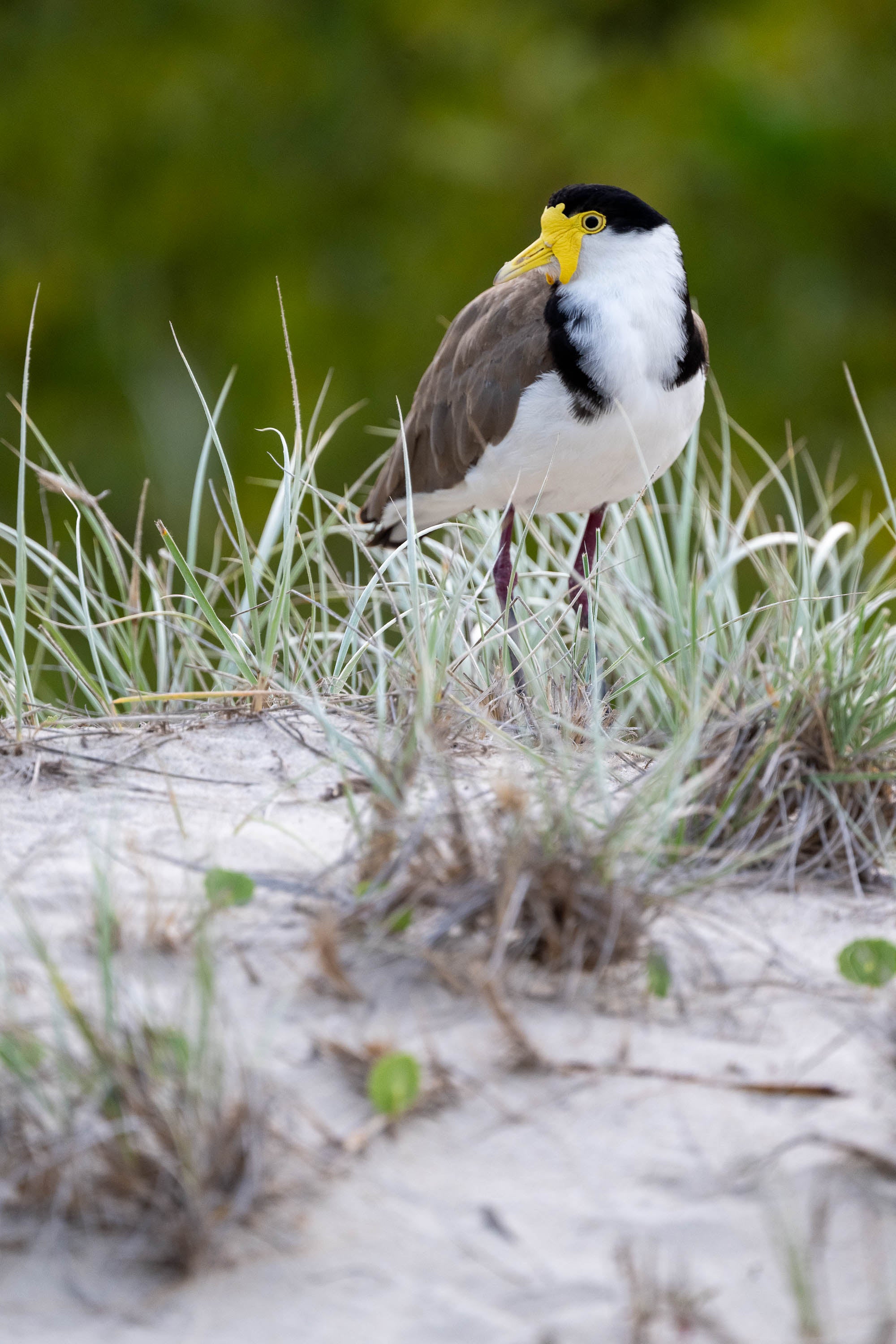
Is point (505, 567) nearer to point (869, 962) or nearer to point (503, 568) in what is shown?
point (503, 568)

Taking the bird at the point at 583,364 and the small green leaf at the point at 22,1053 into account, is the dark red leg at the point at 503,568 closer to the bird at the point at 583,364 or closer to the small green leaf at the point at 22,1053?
the bird at the point at 583,364

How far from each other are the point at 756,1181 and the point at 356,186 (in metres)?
8.63

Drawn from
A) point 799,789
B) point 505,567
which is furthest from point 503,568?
point 799,789

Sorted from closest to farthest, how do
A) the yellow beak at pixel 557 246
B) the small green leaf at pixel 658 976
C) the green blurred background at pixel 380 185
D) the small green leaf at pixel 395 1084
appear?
the small green leaf at pixel 395 1084, the small green leaf at pixel 658 976, the yellow beak at pixel 557 246, the green blurred background at pixel 380 185

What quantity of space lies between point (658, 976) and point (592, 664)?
0.88 meters

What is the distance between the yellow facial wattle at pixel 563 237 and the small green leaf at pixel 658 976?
5.41ft

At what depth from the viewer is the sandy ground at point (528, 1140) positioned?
1.14 meters

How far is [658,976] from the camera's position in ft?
4.86

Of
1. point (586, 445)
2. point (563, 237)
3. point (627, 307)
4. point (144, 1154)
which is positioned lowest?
point (144, 1154)

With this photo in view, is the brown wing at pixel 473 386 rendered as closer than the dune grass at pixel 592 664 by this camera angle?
No

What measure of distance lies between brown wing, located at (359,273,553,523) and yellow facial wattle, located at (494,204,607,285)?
2.7 inches

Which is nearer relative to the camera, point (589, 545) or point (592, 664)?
point (592, 664)

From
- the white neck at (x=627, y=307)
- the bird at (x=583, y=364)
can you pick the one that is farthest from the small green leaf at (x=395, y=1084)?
the white neck at (x=627, y=307)

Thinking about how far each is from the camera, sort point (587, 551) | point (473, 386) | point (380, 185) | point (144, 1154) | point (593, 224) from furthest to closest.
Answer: point (380, 185)
point (587, 551)
point (473, 386)
point (593, 224)
point (144, 1154)
